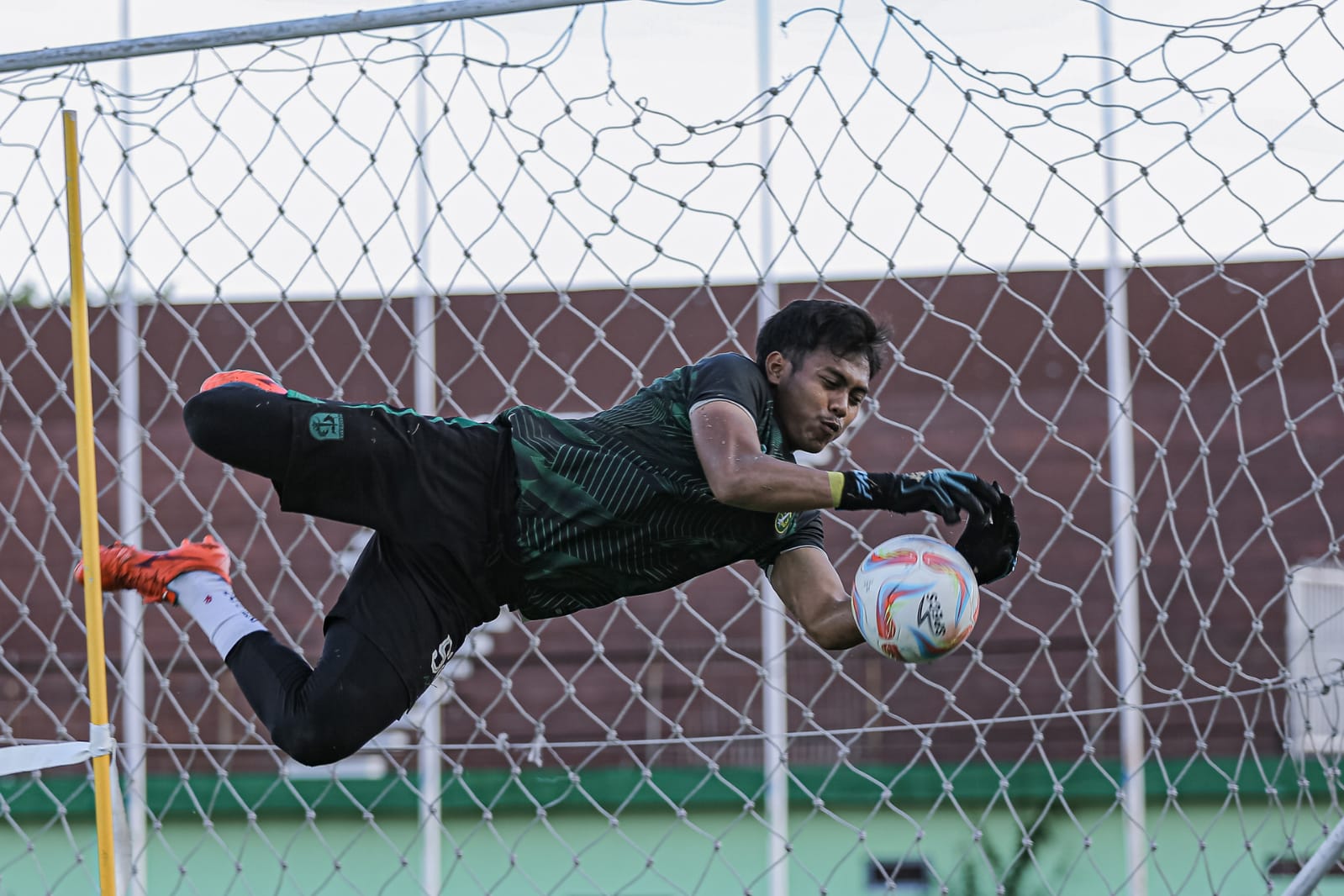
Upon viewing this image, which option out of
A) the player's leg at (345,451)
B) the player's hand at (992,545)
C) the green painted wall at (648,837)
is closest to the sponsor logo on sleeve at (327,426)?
the player's leg at (345,451)

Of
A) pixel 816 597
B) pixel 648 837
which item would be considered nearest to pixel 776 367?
pixel 816 597

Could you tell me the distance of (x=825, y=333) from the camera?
248 cm

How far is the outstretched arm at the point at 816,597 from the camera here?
2580mm

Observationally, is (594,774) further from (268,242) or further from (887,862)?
(268,242)

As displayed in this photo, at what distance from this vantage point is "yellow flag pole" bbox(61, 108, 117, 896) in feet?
8.23

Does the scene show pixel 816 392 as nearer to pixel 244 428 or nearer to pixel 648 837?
pixel 244 428

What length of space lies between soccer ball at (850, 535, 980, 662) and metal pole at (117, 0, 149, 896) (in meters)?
1.77

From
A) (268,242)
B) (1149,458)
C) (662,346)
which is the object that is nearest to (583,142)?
(268,242)

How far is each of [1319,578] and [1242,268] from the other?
129cm

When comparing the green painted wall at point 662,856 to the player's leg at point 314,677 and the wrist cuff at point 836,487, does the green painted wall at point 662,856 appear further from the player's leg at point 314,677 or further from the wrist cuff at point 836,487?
the wrist cuff at point 836,487

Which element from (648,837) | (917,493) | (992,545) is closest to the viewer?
(917,493)

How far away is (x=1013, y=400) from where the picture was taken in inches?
230

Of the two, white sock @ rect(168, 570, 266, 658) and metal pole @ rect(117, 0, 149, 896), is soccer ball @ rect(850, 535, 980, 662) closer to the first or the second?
white sock @ rect(168, 570, 266, 658)

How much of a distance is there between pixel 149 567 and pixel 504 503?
0.88 metres
